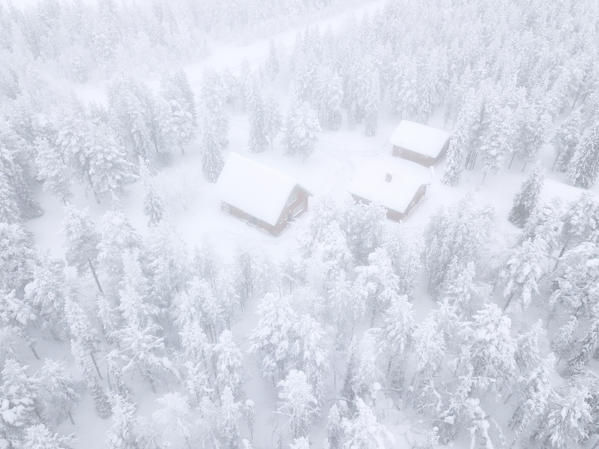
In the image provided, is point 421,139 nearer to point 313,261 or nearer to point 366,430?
point 313,261

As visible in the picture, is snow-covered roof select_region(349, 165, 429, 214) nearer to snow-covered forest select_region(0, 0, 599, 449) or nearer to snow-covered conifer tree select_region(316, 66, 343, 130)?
snow-covered forest select_region(0, 0, 599, 449)

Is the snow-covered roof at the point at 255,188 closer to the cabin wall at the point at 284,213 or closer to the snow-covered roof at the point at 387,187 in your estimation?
the cabin wall at the point at 284,213

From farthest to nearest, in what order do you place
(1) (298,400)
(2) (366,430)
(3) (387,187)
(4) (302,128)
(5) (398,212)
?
(4) (302,128)
(3) (387,187)
(5) (398,212)
(1) (298,400)
(2) (366,430)

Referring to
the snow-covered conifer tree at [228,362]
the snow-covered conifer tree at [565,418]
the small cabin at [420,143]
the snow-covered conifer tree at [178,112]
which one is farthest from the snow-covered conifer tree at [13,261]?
the small cabin at [420,143]

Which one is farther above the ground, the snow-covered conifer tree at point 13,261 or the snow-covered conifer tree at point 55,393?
the snow-covered conifer tree at point 13,261

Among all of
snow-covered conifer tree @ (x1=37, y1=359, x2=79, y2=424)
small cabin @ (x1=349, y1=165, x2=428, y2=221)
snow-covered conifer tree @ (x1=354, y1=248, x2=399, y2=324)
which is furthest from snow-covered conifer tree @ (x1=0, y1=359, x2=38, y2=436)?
small cabin @ (x1=349, y1=165, x2=428, y2=221)

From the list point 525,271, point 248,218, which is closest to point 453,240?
point 525,271
